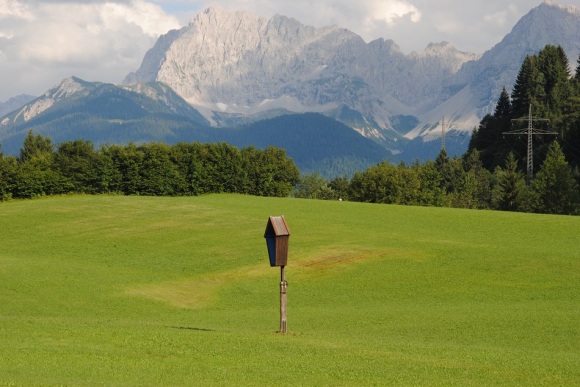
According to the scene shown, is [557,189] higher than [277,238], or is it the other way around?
[557,189]

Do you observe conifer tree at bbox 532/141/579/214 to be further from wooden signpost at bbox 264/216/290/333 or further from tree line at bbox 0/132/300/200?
wooden signpost at bbox 264/216/290/333

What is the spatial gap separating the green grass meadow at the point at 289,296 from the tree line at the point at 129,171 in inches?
870

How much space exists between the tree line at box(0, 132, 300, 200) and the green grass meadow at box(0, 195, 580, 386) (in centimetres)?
2211

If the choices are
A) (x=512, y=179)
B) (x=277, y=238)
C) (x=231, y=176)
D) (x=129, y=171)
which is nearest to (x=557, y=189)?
(x=512, y=179)

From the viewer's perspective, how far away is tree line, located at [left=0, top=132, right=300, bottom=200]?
126037mm

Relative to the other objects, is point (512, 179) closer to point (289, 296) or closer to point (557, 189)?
point (557, 189)

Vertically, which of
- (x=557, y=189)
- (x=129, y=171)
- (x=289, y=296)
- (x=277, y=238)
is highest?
(x=129, y=171)

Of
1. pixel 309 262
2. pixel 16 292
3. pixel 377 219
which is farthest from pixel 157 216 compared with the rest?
pixel 16 292

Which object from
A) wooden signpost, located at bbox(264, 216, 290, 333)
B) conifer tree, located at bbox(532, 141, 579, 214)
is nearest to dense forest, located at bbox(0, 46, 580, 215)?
conifer tree, located at bbox(532, 141, 579, 214)

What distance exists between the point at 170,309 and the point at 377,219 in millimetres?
45107

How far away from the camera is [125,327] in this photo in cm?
3231

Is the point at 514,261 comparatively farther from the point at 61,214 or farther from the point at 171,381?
the point at 61,214

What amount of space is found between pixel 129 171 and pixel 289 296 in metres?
85.3

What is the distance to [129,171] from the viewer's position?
431 feet
